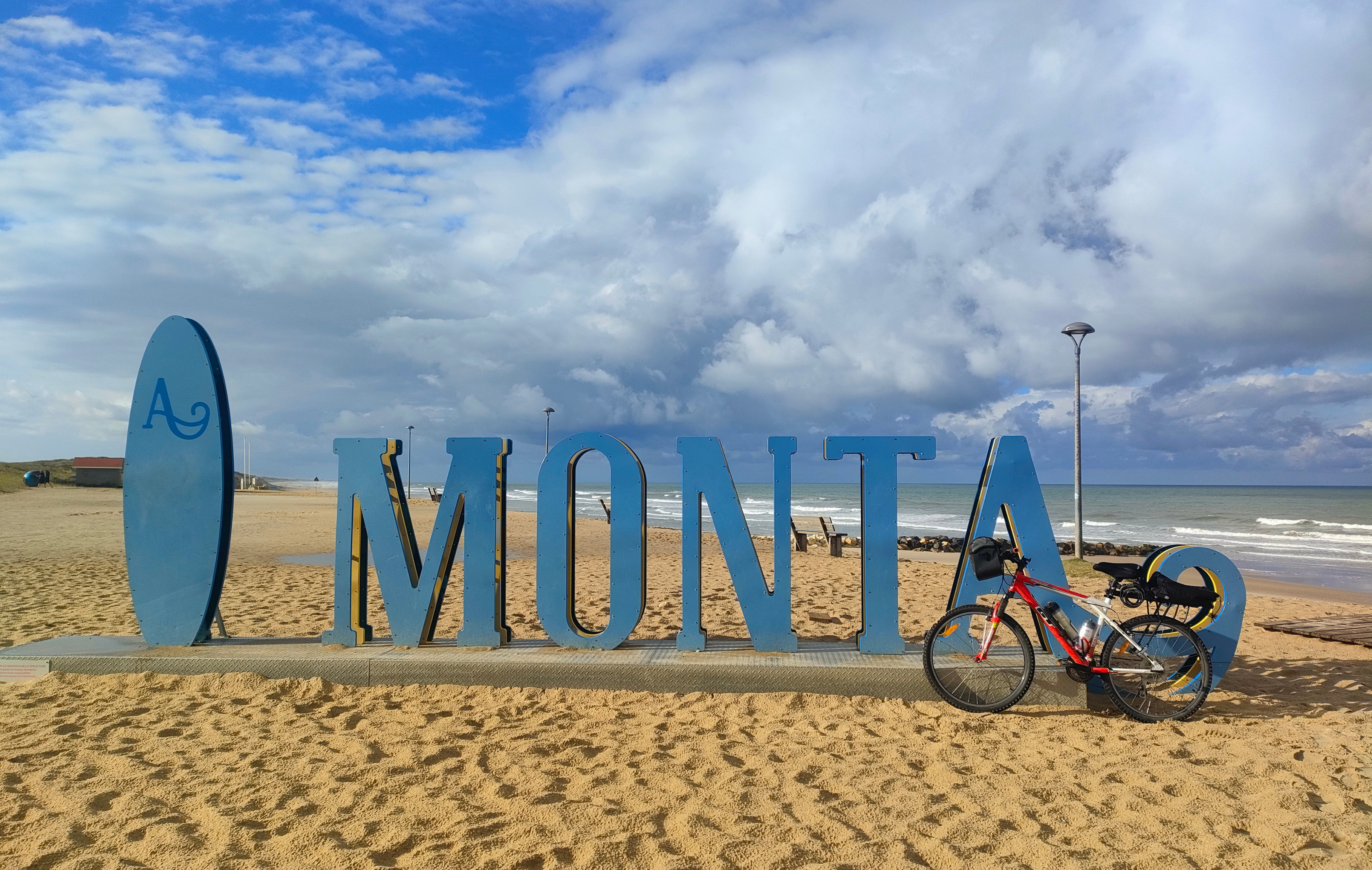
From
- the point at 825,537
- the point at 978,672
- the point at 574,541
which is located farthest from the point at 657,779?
the point at 825,537

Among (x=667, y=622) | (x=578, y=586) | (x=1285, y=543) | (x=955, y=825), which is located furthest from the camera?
(x=1285, y=543)

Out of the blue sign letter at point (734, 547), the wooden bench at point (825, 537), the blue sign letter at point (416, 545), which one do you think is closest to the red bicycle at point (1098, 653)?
the blue sign letter at point (734, 547)

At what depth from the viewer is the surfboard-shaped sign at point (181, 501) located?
6.71m

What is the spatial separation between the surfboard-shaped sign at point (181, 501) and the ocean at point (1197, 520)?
744cm

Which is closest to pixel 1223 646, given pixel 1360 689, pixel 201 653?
pixel 1360 689

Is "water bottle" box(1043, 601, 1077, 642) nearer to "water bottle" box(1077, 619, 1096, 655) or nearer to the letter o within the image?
"water bottle" box(1077, 619, 1096, 655)

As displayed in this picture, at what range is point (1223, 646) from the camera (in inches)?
236

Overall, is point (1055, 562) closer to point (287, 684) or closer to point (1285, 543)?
point (287, 684)

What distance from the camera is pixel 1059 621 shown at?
19.0 ft

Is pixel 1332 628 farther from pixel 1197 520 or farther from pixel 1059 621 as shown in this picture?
pixel 1197 520

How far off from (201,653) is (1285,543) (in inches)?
1383

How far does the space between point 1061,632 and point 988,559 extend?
0.74 meters

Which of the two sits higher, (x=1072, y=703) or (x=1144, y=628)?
(x=1144, y=628)

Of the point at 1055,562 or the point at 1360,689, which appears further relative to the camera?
the point at 1360,689
